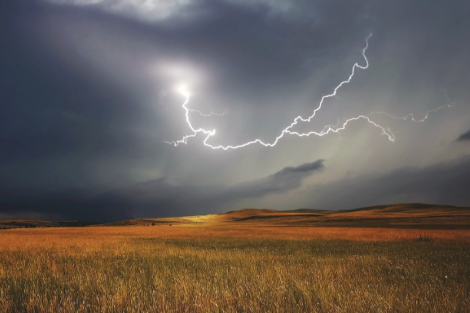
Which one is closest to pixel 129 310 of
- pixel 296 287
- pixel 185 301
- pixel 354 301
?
pixel 185 301

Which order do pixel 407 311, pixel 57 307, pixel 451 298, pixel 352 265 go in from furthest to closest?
pixel 352 265
pixel 451 298
pixel 57 307
pixel 407 311

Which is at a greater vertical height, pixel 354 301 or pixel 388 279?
pixel 354 301

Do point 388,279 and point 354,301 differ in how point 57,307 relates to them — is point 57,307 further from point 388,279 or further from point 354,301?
point 388,279

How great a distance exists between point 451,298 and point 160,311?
5.56 metres

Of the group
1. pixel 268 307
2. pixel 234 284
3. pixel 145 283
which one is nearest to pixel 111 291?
pixel 145 283

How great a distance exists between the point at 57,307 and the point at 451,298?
7.48 metres

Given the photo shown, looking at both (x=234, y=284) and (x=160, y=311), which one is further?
(x=234, y=284)

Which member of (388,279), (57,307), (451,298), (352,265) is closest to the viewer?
(57,307)

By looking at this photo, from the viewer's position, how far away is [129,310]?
456 centimetres

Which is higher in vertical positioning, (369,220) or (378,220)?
(378,220)

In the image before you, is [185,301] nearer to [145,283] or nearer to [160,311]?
[160,311]

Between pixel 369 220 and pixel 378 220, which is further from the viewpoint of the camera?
pixel 369 220

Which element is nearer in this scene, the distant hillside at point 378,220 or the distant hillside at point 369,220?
the distant hillside at point 378,220

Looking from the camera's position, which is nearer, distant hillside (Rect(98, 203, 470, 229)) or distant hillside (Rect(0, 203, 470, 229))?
distant hillside (Rect(98, 203, 470, 229))
